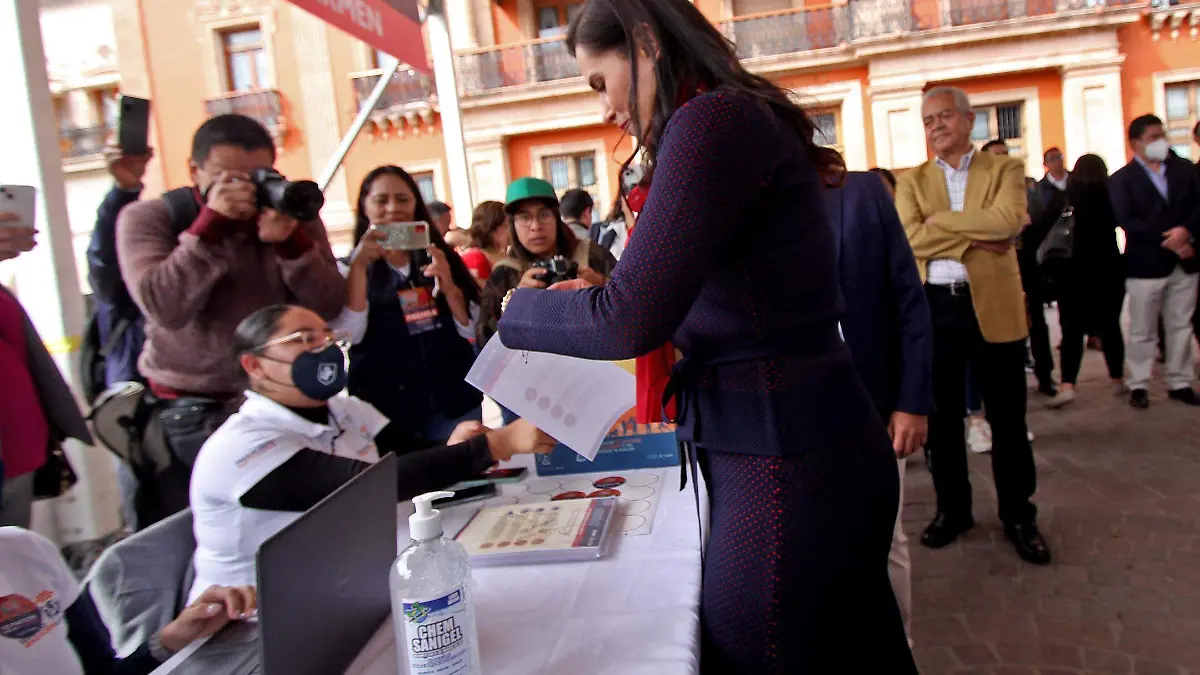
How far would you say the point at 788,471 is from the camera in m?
1.03

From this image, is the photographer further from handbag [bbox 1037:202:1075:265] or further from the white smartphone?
handbag [bbox 1037:202:1075:265]

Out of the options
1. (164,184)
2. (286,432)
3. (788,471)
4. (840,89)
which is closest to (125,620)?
(286,432)

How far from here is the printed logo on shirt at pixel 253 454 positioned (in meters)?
1.55

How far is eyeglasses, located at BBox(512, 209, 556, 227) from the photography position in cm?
326

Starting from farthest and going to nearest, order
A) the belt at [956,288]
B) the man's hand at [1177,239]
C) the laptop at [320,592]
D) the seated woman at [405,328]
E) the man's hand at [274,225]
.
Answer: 1. the man's hand at [1177,239]
2. the belt at [956,288]
3. the seated woman at [405,328]
4. the man's hand at [274,225]
5. the laptop at [320,592]

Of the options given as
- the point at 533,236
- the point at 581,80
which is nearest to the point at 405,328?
the point at 533,236

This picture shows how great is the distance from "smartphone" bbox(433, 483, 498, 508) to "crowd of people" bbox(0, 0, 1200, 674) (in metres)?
0.06

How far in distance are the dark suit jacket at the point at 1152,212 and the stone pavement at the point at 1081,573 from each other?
101 centimetres

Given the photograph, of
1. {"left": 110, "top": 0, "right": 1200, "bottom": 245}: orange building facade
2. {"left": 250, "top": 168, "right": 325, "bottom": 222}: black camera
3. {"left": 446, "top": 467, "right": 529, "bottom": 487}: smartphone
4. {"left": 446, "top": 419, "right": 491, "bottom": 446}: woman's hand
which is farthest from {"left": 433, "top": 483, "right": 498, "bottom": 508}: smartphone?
{"left": 110, "top": 0, "right": 1200, "bottom": 245}: orange building facade

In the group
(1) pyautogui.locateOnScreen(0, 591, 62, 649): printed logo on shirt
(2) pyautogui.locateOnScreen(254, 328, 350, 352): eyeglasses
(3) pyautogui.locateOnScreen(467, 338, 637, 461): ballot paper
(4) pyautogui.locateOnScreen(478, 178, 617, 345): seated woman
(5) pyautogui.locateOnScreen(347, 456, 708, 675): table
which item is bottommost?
(5) pyautogui.locateOnScreen(347, 456, 708, 675): table

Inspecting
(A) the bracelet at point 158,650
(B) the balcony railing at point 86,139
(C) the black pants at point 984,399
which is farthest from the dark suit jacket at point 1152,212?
(B) the balcony railing at point 86,139

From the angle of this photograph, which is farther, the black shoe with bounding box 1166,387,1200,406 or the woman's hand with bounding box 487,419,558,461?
the black shoe with bounding box 1166,387,1200,406

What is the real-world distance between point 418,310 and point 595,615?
5.93 feet

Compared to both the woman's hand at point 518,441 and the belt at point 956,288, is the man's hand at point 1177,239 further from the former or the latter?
the woman's hand at point 518,441
